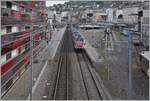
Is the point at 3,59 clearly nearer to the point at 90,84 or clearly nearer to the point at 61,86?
the point at 61,86

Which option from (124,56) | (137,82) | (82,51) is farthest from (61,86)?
(82,51)

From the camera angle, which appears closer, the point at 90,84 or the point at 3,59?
the point at 3,59

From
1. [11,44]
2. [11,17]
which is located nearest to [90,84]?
[11,44]

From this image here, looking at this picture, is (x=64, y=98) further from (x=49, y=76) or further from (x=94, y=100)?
(x=49, y=76)

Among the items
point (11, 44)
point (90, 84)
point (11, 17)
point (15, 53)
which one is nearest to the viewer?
point (11, 44)

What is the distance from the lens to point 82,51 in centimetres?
2470

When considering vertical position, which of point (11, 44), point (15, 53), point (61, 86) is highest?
point (11, 44)

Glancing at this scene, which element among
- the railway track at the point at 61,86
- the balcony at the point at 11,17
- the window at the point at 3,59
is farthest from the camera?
the balcony at the point at 11,17

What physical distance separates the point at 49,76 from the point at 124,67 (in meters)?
3.96

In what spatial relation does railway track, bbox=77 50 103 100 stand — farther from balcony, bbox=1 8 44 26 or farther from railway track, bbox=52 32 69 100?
balcony, bbox=1 8 44 26

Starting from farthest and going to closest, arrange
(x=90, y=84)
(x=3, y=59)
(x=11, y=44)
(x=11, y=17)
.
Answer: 1. (x=90, y=84)
2. (x=11, y=17)
3. (x=11, y=44)
4. (x=3, y=59)

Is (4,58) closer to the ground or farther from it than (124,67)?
farther from it

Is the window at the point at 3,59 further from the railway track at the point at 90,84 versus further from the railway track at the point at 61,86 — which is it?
the railway track at the point at 90,84

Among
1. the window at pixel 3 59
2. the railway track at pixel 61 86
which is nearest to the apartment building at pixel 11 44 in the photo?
the window at pixel 3 59
